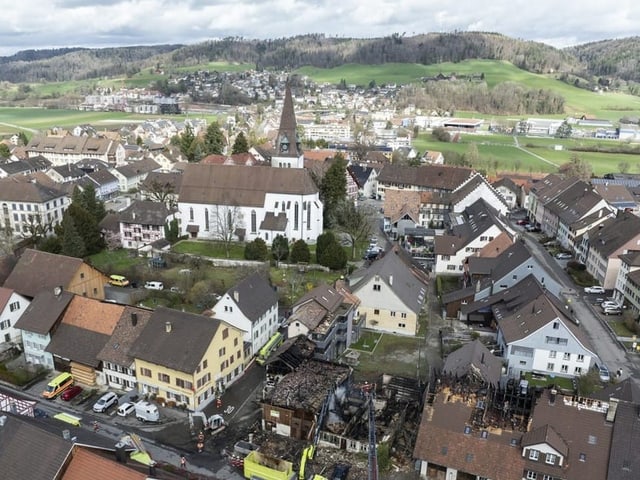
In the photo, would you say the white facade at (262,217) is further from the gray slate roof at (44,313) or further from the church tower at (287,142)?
the gray slate roof at (44,313)

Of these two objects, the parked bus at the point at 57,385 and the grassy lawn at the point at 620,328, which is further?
the grassy lawn at the point at 620,328

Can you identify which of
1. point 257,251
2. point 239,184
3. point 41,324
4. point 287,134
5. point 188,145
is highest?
point 287,134

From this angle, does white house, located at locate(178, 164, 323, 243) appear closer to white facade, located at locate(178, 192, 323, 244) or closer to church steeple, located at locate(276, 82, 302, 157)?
white facade, located at locate(178, 192, 323, 244)

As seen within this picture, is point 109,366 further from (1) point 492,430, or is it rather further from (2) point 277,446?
(1) point 492,430

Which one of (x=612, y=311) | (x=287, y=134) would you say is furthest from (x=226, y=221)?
(x=612, y=311)

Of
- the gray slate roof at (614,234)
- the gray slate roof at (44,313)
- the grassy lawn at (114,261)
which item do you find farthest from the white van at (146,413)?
the gray slate roof at (614,234)

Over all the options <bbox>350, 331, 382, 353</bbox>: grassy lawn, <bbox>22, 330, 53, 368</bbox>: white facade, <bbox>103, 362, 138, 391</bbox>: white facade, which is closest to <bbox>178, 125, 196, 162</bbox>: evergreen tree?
<bbox>22, 330, 53, 368</bbox>: white facade

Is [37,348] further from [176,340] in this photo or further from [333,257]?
[333,257]

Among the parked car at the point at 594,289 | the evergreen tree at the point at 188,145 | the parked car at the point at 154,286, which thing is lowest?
the parked car at the point at 594,289
